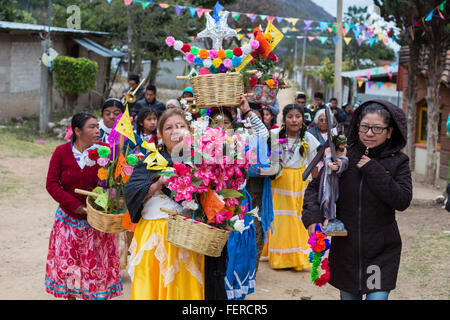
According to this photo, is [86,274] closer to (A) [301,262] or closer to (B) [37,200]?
(A) [301,262]

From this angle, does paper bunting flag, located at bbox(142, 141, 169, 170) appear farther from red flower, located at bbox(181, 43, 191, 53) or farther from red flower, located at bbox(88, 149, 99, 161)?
red flower, located at bbox(181, 43, 191, 53)

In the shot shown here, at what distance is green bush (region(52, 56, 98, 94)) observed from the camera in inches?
696

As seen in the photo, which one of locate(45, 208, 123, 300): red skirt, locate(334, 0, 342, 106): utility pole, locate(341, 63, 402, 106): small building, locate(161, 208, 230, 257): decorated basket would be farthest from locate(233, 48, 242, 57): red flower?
locate(341, 63, 402, 106): small building

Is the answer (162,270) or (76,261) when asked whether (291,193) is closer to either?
(76,261)

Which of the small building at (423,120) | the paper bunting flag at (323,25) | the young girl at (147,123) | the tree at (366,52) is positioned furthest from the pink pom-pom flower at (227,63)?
the tree at (366,52)

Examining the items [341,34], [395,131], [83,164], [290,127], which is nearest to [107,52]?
[341,34]

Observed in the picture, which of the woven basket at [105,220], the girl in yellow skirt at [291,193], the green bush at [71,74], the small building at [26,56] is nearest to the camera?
the woven basket at [105,220]

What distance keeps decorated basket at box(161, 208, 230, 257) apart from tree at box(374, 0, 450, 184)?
29.7 feet

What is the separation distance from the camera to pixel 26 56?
19438 mm

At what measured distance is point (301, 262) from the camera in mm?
7055

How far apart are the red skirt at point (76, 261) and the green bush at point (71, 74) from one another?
1369cm

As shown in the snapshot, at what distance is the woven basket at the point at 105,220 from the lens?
4.40 metres

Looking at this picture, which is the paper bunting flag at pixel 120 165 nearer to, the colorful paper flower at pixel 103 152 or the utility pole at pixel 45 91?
the colorful paper flower at pixel 103 152

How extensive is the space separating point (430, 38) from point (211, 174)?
980 centimetres
